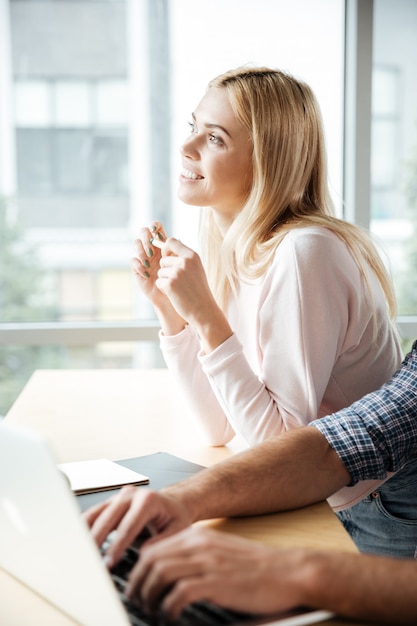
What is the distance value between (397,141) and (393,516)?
6.69 feet

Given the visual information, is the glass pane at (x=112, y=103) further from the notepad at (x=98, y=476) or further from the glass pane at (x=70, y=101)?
the notepad at (x=98, y=476)

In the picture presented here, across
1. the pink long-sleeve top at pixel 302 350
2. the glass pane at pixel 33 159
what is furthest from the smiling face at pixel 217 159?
the glass pane at pixel 33 159

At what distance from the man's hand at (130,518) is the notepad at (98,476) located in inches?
8.9

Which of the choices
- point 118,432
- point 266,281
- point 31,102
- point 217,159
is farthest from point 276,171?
point 31,102

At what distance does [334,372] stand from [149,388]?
1.99 ft

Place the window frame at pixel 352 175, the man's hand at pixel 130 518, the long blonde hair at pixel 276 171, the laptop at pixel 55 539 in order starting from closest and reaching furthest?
the laptop at pixel 55 539
the man's hand at pixel 130 518
the long blonde hair at pixel 276 171
the window frame at pixel 352 175

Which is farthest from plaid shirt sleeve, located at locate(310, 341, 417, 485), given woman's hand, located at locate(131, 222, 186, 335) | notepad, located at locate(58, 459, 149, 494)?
woman's hand, located at locate(131, 222, 186, 335)

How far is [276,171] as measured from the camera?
5.22 ft

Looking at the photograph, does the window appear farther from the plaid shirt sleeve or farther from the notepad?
the plaid shirt sleeve

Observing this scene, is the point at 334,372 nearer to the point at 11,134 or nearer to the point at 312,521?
the point at 312,521

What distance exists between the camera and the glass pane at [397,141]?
9.93 ft

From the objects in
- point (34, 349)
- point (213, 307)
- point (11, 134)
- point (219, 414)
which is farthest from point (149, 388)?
point (11, 134)

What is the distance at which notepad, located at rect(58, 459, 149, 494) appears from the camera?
1.10 meters

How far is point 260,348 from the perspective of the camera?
57.4 inches
